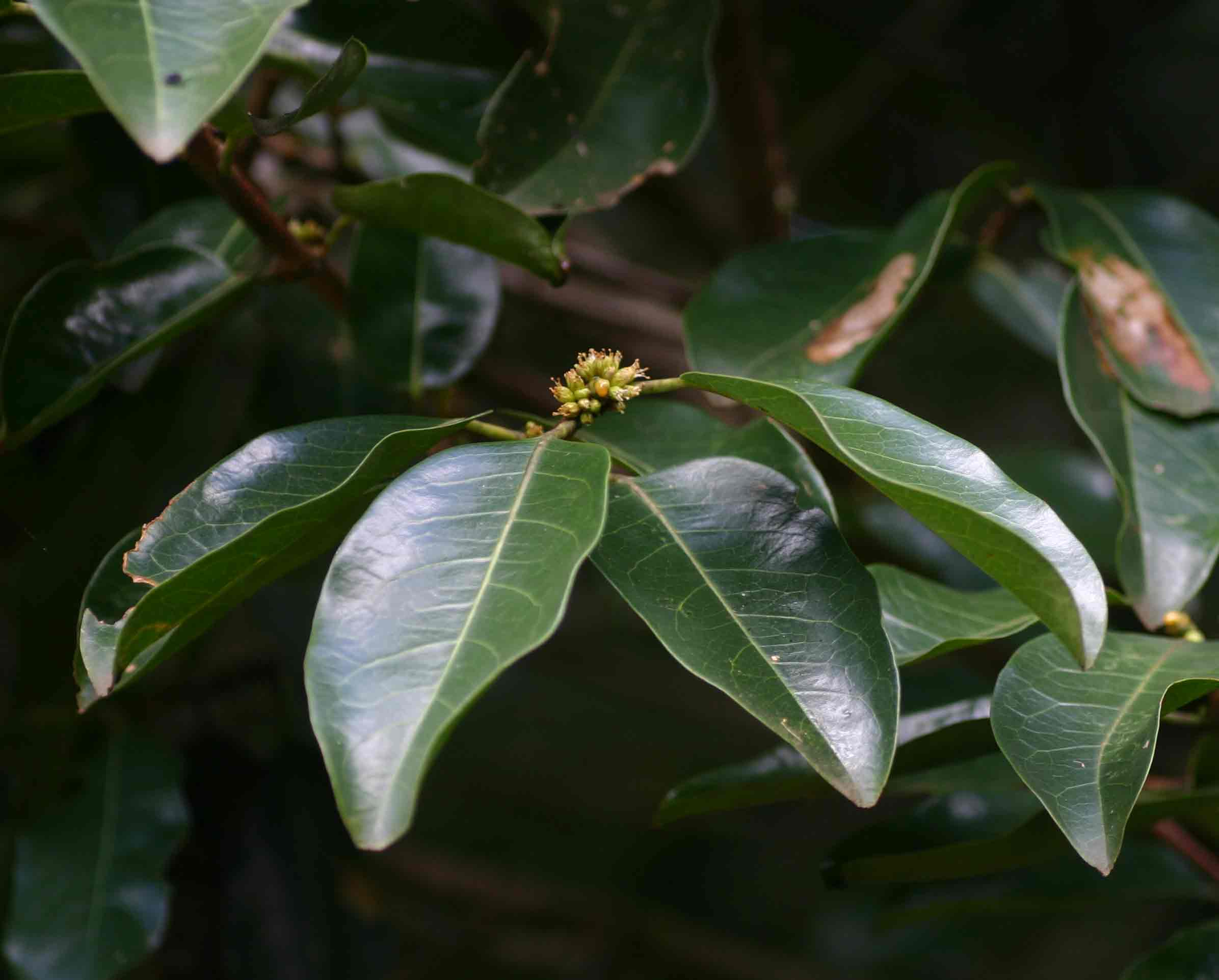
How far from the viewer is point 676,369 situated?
1.38 metres

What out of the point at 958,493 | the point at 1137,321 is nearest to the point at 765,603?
the point at 958,493

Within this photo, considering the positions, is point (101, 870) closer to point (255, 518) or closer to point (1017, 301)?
point (255, 518)

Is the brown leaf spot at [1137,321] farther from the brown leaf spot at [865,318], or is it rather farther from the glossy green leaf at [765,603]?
the glossy green leaf at [765,603]

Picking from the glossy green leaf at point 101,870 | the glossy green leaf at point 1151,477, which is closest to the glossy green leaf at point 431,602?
the glossy green leaf at point 1151,477

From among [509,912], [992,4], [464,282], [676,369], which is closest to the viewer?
[464,282]

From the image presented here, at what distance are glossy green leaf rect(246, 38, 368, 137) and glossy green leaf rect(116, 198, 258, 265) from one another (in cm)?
28

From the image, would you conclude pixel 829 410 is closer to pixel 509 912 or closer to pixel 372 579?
pixel 372 579

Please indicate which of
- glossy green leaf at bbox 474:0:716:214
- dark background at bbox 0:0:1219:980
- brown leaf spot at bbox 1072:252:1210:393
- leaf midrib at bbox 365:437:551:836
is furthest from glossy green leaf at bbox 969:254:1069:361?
leaf midrib at bbox 365:437:551:836

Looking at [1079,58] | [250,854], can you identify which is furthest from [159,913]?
[1079,58]

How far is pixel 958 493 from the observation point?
0.48 m

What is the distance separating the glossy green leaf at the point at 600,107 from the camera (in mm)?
794

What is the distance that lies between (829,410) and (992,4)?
1322 mm

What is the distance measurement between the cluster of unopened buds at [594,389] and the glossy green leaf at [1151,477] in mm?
333

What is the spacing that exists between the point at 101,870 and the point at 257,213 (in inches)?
24.8
